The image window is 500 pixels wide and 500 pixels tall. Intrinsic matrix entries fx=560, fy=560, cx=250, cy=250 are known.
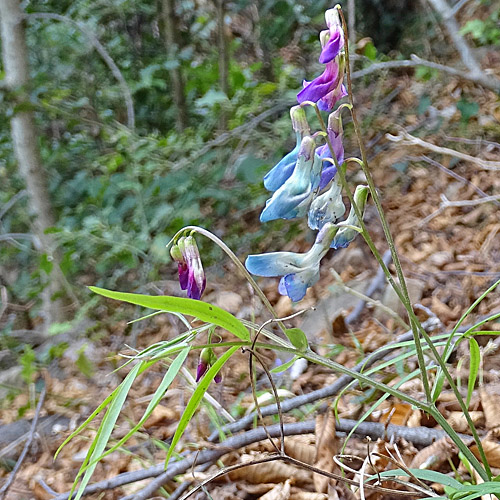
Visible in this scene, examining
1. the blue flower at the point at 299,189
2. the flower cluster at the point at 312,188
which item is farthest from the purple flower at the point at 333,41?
the blue flower at the point at 299,189

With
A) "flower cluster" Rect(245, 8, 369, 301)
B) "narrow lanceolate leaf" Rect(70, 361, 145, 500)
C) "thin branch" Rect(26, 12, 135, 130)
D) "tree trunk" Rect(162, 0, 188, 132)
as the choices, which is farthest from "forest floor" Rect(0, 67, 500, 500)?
"tree trunk" Rect(162, 0, 188, 132)

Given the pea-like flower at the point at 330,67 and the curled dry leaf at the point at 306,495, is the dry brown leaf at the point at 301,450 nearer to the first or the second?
the curled dry leaf at the point at 306,495

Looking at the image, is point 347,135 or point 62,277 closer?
point 62,277

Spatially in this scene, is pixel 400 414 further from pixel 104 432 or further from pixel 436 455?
pixel 104 432

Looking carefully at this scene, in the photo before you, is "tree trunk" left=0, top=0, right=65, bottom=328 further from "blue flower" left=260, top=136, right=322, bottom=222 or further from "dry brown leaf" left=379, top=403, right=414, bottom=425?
"blue flower" left=260, top=136, right=322, bottom=222

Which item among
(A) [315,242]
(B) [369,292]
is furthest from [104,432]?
(B) [369,292]

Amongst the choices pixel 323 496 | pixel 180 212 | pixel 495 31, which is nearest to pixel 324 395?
pixel 323 496

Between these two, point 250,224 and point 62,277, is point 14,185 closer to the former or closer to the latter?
point 62,277
